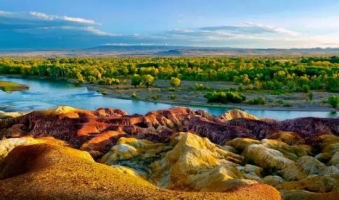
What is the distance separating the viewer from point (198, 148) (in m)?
37.8

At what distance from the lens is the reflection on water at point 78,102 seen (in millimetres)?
88125

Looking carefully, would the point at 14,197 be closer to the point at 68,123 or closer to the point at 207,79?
the point at 68,123

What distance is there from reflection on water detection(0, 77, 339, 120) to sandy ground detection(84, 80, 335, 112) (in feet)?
10.4

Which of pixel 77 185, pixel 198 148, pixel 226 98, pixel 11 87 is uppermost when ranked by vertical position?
pixel 77 185

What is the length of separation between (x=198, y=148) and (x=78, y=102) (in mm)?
63433

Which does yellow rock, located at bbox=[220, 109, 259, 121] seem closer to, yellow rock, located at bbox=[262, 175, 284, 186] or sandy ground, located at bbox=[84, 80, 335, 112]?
yellow rock, located at bbox=[262, 175, 284, 186]

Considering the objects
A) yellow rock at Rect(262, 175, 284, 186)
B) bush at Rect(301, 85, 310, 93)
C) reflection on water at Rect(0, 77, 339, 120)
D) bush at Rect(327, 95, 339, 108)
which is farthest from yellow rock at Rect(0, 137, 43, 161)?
bush at Rect(301, 85, 310, 93)

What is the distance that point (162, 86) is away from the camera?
124312 millimetres

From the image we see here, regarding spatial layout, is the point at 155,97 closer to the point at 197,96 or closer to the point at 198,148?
the point at 197,96

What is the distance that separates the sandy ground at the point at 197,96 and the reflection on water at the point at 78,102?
318cm

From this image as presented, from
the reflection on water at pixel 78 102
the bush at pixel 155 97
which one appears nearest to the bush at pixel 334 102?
the reflection on water at pixel 78 102

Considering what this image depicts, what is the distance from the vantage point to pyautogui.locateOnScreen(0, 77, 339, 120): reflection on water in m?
88.1

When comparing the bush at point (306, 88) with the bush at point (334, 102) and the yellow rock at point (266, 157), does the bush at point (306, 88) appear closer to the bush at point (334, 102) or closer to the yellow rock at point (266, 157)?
the bush at point (334, 102)

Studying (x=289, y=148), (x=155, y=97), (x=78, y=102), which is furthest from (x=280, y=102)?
(x=289, y=148)
